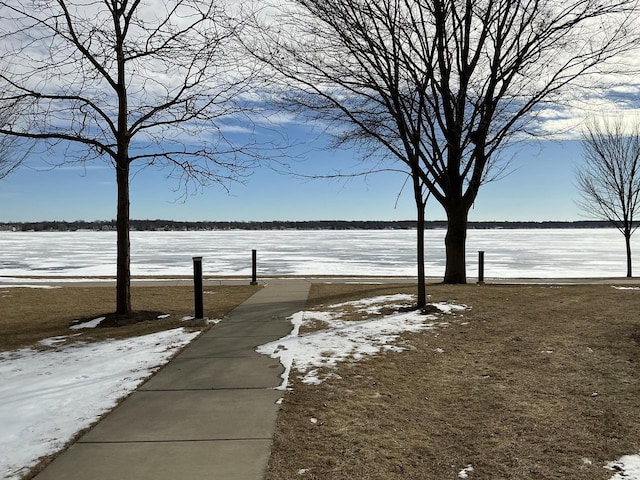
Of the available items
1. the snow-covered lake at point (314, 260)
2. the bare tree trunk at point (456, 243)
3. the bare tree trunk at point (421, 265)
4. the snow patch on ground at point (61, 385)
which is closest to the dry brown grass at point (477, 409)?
the bare tree trunk at point (421, 265)

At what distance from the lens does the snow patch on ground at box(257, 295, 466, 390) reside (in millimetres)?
6285

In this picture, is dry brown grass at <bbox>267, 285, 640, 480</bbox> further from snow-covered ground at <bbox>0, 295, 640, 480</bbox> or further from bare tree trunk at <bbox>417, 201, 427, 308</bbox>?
bare tree trunk at <bbox>417, 201, 427, 308</bbox>

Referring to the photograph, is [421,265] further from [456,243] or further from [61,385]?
[61,385]

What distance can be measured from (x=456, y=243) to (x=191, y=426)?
1218 centimetres

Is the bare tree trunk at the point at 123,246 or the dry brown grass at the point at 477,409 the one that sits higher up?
the bare tree trunk at the point at 123,246

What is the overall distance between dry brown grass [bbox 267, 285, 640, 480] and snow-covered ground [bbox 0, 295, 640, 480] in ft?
0.98

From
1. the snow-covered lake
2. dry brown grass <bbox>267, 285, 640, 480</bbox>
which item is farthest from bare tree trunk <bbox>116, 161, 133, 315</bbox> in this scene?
the snow-covered lake

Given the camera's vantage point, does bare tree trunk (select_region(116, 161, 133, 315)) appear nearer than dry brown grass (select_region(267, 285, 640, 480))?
No

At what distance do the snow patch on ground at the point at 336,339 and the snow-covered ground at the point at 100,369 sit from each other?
0.04 ft

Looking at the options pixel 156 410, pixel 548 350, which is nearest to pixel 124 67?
pixel 156 410

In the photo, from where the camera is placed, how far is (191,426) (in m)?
4.31

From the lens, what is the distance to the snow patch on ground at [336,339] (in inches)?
247

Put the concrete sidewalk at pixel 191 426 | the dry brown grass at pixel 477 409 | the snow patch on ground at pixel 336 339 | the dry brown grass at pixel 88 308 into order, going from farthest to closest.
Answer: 1. the dry brown grass at pixel 88 308
2. the snow patch on ground at pixel 336 339
3. the dry brown grass at pixel 477 409
4. the concrete sidewalk at pixel 191 426

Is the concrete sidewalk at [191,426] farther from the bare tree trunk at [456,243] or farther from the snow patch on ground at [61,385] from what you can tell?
the bare tree trunk at [456,243]
